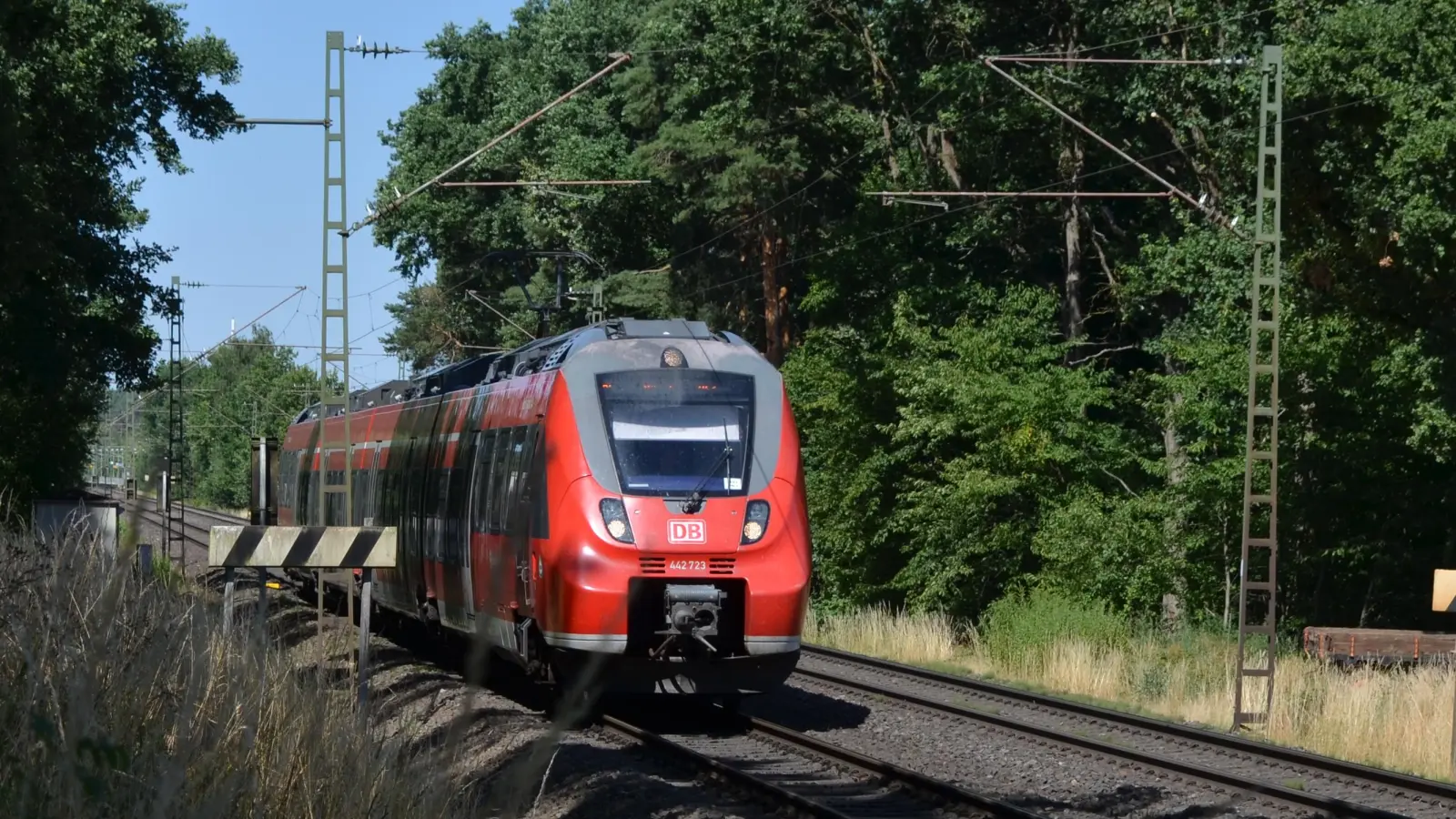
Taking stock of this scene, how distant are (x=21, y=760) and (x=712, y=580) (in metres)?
9.18

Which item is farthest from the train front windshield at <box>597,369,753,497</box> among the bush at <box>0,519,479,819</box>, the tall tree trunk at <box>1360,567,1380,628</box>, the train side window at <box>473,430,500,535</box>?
the tall tree trunk at <box>1360,567,1380,628</box>

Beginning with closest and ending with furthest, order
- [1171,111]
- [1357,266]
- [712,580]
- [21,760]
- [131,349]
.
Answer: [21,760] < [712,580] < [1357,266] < [1171,111] < [131,349]

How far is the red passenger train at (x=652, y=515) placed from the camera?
14486mm

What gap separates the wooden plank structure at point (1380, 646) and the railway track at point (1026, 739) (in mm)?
3954

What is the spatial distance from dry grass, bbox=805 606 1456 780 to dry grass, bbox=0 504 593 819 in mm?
9920

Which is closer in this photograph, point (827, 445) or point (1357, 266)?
point (1357, 266)

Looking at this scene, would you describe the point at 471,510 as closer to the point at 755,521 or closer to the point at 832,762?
the point at 755,521

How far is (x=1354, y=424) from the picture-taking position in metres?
24.7

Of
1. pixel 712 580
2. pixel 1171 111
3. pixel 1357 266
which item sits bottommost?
pixel 712 580

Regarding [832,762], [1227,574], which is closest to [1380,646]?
[1227,574]

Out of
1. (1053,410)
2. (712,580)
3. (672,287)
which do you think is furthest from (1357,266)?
(672,287)

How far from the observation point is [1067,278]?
3472cm

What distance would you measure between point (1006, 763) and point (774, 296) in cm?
3167

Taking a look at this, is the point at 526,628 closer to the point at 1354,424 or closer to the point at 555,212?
the point at 1354,424
